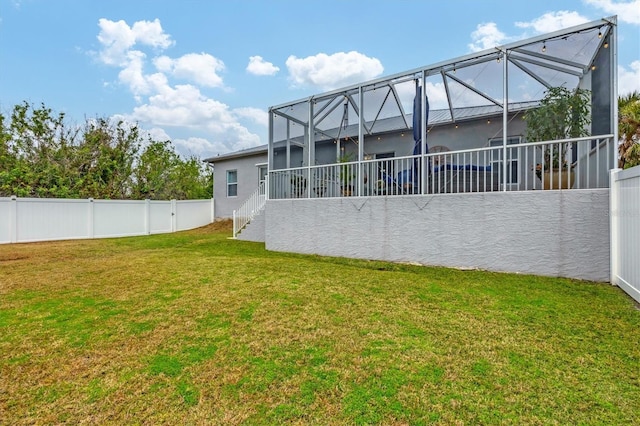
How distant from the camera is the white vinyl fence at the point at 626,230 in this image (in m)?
3.57

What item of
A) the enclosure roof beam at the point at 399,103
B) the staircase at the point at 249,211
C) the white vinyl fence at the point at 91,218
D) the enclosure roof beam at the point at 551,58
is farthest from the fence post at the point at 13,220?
the enclosure roof beam at the point at 551,58

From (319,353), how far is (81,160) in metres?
17.6

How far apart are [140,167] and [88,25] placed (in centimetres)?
729

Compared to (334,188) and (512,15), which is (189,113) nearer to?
(334,188)

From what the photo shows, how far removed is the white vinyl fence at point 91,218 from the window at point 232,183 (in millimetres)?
1579

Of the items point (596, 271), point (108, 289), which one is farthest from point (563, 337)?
point (108, 289)

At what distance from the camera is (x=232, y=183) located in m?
15.9

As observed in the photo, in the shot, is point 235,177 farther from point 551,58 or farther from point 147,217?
point 551,58

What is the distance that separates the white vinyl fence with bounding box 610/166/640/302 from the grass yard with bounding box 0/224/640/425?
0.33 meters

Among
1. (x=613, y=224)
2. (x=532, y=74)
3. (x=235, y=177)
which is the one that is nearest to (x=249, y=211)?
(x=235, y=177)

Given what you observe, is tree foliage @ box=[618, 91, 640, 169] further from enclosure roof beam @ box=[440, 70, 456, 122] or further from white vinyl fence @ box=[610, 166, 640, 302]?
white vinyl fence @ box=[610, 166, 640, 302]

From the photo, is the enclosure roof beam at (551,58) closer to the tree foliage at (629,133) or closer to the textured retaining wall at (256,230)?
the tree foliage at (629,133)

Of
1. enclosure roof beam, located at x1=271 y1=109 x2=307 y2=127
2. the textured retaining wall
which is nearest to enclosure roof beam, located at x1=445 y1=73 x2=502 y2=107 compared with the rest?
enclosure roof beam, located at x1=271 y1=109 x2=307 y2=127

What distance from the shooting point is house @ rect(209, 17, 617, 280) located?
493 cm
